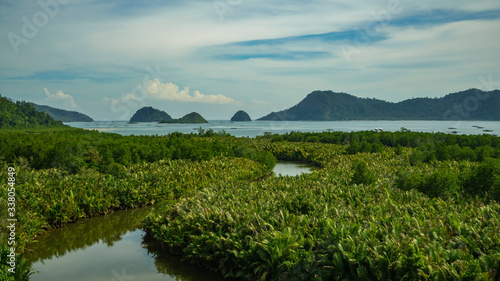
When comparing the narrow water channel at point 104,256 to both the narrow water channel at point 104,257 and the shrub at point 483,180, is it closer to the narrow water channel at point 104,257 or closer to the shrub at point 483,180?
the narrow water channel at point 104,257

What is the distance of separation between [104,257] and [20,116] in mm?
80035

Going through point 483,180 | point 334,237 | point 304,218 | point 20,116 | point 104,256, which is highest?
point 20,116

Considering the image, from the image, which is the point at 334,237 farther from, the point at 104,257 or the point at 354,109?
the point at 354,109

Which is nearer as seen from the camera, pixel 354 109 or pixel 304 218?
pixel 304 218

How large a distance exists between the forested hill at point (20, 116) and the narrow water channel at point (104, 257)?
205 feet

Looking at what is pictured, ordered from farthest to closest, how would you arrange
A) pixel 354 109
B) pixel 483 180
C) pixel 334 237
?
pixel 354 109
pixel 483 180
pixel 334 237

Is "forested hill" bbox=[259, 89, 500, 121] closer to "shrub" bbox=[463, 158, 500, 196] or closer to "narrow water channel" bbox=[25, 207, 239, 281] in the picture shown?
"shrub" bbox=[463, 158, 500, 196]

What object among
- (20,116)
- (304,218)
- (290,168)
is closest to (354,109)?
(20,116)

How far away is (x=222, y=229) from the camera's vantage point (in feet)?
28.4

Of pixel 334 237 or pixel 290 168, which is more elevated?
pixel 334 237

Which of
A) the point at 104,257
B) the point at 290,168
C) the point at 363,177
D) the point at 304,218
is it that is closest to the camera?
the point at 304,218

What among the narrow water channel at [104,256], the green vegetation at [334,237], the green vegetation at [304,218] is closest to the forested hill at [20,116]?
the green vegetation at [304,218]

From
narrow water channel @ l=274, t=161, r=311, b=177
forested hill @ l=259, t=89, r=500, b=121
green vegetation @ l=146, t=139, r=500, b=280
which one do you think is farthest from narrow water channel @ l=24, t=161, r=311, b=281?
forested hill @ l=259, t=89, r=500, b=121

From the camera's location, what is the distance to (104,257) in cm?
965
